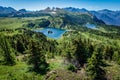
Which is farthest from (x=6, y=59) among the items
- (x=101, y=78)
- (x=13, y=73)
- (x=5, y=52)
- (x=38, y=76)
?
(x=101, y=78)

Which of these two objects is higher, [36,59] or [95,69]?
[95,69]

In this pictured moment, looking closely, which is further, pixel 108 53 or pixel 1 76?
pixel 108 53

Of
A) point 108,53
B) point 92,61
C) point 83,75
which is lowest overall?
point 108,53

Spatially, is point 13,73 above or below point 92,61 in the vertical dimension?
below

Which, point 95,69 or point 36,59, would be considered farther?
point 36,59

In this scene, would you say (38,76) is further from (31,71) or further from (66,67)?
(66,67)

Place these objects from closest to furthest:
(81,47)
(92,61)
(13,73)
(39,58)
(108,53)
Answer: (92,61)
(13,73)
(39,58)
(81,47)
(108,53)

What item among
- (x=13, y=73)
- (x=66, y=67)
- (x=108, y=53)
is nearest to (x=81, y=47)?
(x=66, y=67)

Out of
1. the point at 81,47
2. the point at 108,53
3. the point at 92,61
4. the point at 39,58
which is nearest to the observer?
the point at 92,61

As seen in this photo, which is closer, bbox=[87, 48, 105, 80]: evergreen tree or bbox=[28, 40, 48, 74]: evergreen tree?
bbox=[87, 48, 105, 80]: evergreen tree

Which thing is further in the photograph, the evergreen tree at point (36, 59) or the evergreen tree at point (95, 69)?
the evergreen tree at point (36, 59)

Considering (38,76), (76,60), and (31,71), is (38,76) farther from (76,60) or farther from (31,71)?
(76,60)
